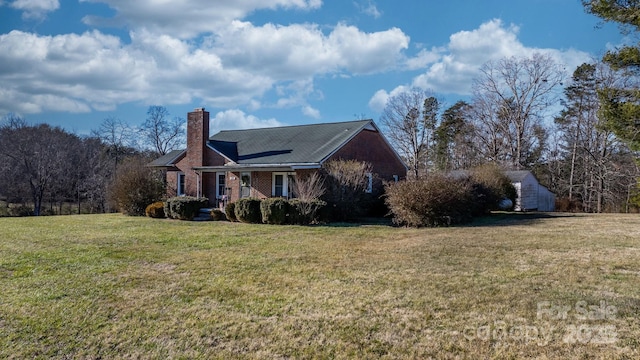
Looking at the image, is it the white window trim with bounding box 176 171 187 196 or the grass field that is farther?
the white window trim with bounding box 176 171 187 196

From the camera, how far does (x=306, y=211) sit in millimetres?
16750

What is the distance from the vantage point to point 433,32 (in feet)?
62.3

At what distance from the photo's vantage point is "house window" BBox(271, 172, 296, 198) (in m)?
21.3

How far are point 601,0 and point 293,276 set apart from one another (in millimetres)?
12968

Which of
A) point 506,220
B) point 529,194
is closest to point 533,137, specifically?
point 529,194

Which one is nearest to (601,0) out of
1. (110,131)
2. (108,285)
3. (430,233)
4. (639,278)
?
(430,233)

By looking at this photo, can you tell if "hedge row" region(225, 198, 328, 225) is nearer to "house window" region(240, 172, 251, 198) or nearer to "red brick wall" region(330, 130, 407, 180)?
"red brick wall" region(330, 130, 407, 180)

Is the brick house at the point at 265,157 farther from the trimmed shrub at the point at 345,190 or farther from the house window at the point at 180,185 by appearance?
the trimmed shrub at the point at 345,190

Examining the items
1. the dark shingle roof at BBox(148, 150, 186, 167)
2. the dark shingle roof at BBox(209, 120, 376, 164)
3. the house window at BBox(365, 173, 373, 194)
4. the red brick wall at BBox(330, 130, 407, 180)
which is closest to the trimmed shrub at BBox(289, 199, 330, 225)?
the dark shingle roof at BBox(209, 120, 376, 164)

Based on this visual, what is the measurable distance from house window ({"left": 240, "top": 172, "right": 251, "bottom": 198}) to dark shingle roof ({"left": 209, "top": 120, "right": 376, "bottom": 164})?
770 mm

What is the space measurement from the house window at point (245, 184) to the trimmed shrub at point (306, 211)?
6.39 m

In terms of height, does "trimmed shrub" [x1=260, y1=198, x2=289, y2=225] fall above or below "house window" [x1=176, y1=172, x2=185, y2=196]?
below

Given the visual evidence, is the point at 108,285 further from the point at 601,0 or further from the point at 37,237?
the point at 601,0

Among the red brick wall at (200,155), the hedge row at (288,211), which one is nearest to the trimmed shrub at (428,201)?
the hedge row at (288,211)
